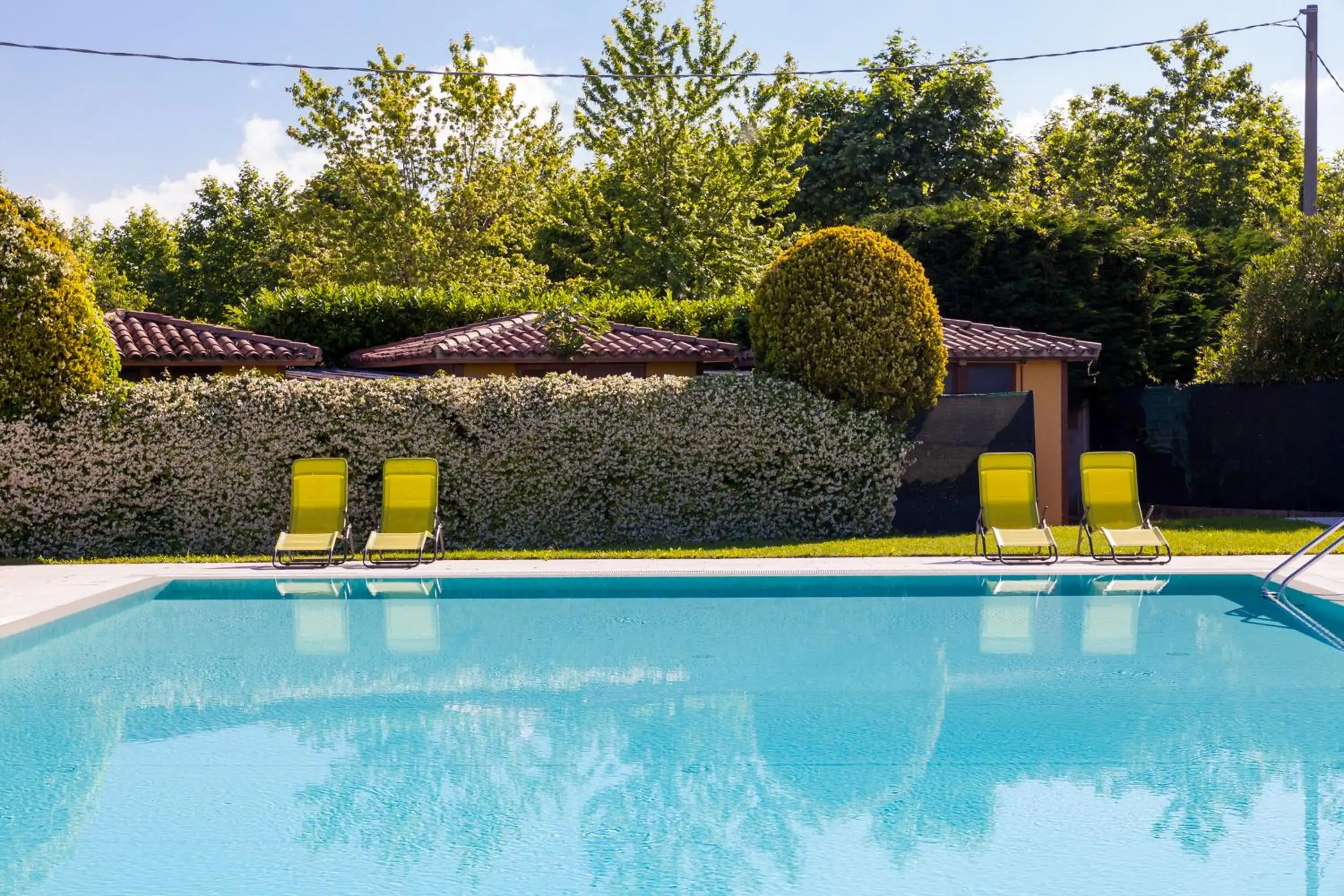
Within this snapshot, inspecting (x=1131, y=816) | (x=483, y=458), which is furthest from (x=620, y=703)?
(x=483, y=458)

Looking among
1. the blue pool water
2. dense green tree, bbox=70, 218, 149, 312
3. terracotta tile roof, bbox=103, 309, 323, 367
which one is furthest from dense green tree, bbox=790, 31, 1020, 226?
the blue pool water

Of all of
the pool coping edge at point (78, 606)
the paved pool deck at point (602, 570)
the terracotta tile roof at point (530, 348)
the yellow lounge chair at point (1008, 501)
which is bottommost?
the pool coping edge at point (78, 606)

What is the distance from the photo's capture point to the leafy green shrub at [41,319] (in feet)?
46.2

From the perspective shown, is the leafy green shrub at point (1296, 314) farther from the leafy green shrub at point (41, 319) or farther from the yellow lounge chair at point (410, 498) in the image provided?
the leafy green shrub at point (41, 319)

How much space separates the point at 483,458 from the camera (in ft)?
50.0

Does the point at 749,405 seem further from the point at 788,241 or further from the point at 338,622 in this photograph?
the point at 788,241

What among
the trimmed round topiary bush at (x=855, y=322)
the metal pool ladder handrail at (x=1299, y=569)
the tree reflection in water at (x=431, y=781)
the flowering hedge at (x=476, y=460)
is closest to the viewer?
the tree reflection in water at (x=431, y=781)

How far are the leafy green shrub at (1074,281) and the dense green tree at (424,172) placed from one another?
34.7 ft

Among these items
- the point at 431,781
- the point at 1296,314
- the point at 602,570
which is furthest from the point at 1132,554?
the point at 431,781

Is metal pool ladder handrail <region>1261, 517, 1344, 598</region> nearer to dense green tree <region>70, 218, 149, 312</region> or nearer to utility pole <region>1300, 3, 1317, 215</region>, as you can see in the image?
utility pole <region>1300, 3, 1317, 215</region>

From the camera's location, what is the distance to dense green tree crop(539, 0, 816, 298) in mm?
30078

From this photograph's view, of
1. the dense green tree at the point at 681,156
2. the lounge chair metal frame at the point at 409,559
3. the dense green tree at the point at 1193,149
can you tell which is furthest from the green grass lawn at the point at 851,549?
the dense green tree at the point at 1193,149

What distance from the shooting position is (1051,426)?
64.2 feet

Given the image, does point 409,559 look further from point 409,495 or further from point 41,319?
point 41,319
